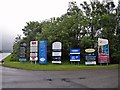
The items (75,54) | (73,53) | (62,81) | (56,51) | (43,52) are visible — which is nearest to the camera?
Result: (62,81)

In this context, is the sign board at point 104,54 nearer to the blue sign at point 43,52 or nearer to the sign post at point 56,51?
the sign post at point 56,51

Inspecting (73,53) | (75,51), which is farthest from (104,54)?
(73,53)

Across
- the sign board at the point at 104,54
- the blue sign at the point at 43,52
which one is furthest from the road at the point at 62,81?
the blue sign at the point at 43,52

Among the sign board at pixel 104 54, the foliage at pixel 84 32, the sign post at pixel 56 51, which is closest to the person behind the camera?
the sign board at pixel 104 54

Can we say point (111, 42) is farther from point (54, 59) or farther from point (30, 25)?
point (30, 25)

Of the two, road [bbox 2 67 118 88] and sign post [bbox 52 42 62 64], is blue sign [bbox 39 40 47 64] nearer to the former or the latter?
sign post [bbox 52 42 62 64]

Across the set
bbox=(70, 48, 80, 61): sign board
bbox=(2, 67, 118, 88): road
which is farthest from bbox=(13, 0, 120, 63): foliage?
bbox=(2, 67, 118, 88): road

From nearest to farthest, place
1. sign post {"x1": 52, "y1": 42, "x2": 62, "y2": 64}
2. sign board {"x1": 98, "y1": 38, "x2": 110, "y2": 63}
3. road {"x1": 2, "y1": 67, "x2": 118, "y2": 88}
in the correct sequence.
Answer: road {"x1": 2, "y1": 67, "x2": 118, "y2": 88}, sign board {"x1": 98, "y1": 38, "x2": 110, "y2": 63}, sign post {"x1": 52, "y1": 42, "x2": 62, "y2": 64}

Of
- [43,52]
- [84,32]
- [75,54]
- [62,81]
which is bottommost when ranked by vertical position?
[62,81]

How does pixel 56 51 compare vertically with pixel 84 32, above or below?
below

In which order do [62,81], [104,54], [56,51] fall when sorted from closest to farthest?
[62,81] → [104,54] → [56,51]

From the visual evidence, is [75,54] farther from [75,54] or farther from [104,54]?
[104,54]

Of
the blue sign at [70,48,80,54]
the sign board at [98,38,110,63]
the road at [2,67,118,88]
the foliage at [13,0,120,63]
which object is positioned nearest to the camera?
the road at [2,67,118,88]

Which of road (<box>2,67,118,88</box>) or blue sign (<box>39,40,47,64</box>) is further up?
blue sign (<box>39,40,47,64</box>)
